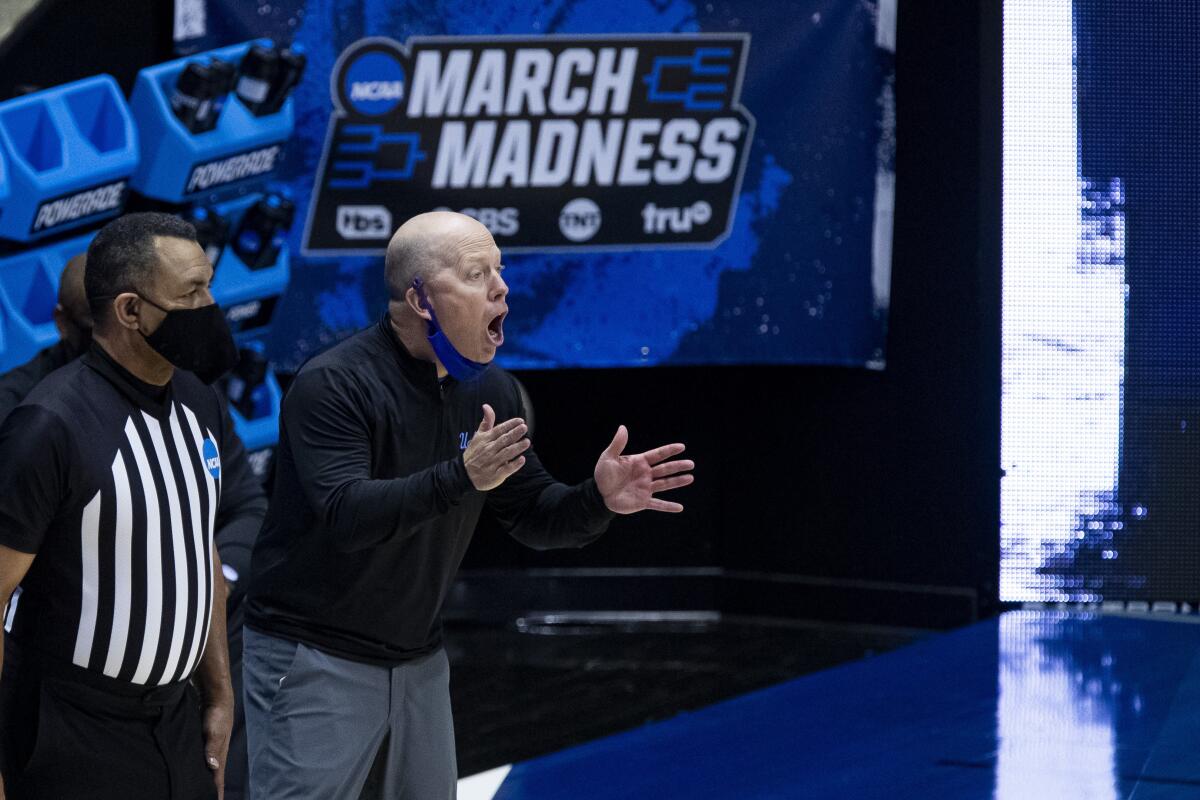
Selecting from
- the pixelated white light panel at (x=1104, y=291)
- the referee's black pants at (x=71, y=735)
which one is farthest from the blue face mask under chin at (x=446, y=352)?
the pixelated white light panel at (x=1104, y=291)

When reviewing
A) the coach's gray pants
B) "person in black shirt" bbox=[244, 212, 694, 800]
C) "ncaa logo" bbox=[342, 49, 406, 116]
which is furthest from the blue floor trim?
"ncaa logo" bbox=[342, 49, 406, 116]

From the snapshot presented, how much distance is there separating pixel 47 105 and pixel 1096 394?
3696 millimetres

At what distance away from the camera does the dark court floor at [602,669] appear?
4.57 m

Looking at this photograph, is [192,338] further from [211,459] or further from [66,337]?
[66,337]

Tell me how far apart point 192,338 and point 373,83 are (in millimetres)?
3769

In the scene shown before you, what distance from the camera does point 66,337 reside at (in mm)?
3111

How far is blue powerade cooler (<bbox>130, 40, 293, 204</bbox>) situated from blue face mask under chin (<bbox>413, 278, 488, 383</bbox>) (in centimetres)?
296

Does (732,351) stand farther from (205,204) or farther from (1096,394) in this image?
(205,204)

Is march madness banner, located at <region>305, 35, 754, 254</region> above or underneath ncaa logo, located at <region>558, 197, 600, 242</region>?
above

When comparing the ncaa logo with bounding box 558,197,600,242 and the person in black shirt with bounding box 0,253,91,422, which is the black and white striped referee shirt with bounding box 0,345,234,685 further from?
the ncaa logo with bounding box 558,197,600,242

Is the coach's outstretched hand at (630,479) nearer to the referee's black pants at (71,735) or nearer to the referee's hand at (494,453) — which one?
the referee's hand at (494,453)

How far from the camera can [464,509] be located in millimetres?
2148

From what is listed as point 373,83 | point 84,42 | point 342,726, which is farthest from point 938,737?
point 84,42

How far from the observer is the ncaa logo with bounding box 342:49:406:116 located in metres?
5.57
